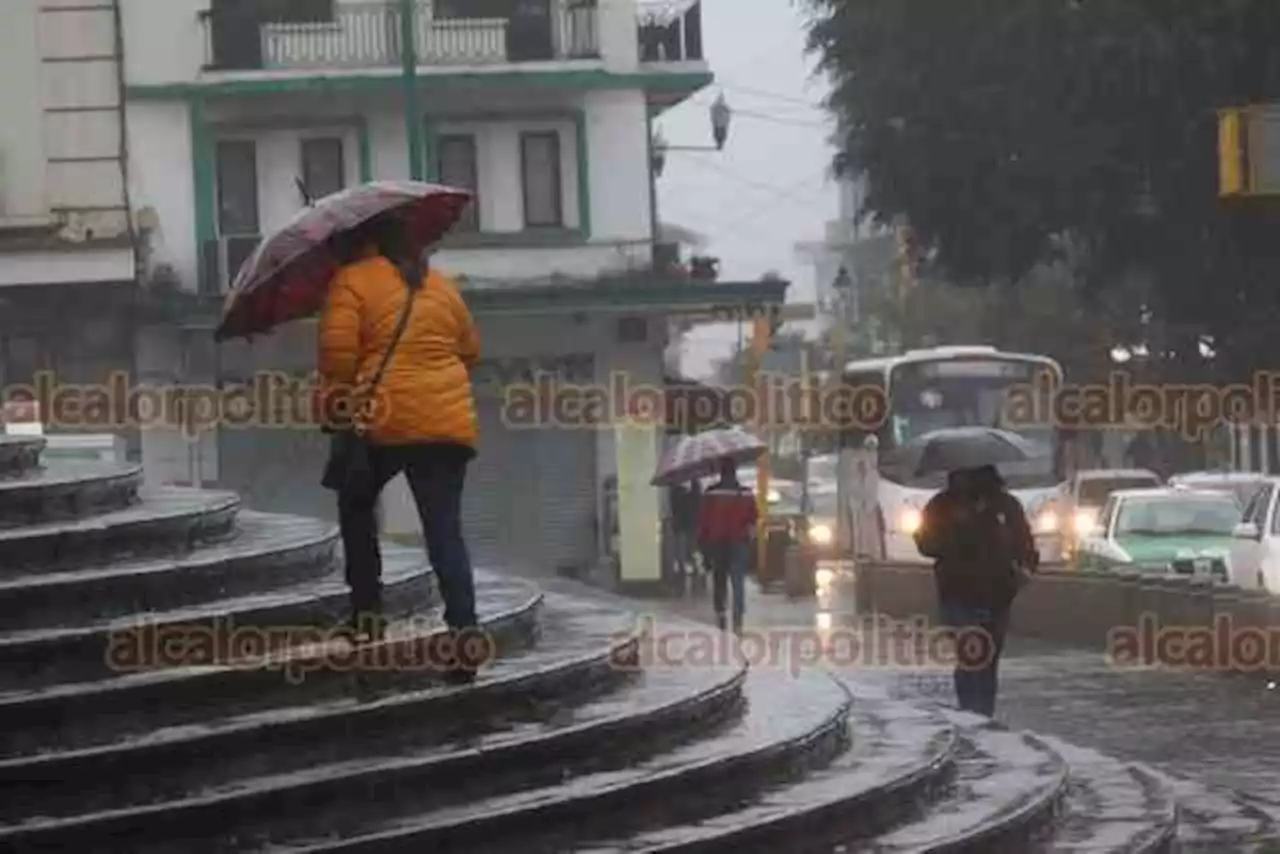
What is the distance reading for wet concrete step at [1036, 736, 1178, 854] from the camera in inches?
418

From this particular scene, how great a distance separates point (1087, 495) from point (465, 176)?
10.0 metres

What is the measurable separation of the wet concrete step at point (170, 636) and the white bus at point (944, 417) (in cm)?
2931

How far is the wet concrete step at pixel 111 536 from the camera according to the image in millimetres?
10656

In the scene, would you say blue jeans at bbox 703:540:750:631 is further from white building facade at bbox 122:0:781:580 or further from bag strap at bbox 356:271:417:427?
bag strap at bbox 356:271:417:427

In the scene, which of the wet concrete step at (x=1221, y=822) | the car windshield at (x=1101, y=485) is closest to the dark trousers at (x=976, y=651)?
the wet concrete step at (x=1221, y=822)

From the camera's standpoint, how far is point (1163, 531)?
33.3 metres

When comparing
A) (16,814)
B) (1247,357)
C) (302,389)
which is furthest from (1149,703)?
(1247,357)

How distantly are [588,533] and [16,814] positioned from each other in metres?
33.3

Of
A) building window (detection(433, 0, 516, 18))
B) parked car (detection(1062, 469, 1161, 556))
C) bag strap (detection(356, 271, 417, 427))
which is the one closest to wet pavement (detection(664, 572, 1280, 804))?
bag strap (detection(356, 271, 417, 427))

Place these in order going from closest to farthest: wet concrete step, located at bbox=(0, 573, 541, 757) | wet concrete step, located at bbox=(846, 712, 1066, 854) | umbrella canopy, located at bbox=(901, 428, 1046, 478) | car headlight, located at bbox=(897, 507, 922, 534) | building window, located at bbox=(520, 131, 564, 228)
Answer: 1. wet concrete step, located at bbox=(0, 573, 541, 757)
2. wet concrete step, located at bbox=(846, 712, 1066, 854)
3. umbrella canopy, located at bbox=(901, 428, 1046, 478)
4. car headlight, located at bbox=(897, 507, 922, 534)
5. building window, located at bbox=(520, 131, 564, 228)

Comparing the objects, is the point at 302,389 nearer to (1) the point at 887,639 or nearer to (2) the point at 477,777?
(1) the point at 887,639

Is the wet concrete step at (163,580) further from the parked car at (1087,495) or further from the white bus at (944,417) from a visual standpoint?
the white bus at (944,417)

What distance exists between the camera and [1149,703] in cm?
2125

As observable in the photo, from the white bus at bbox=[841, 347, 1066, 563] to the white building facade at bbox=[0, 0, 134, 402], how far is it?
10138mm
